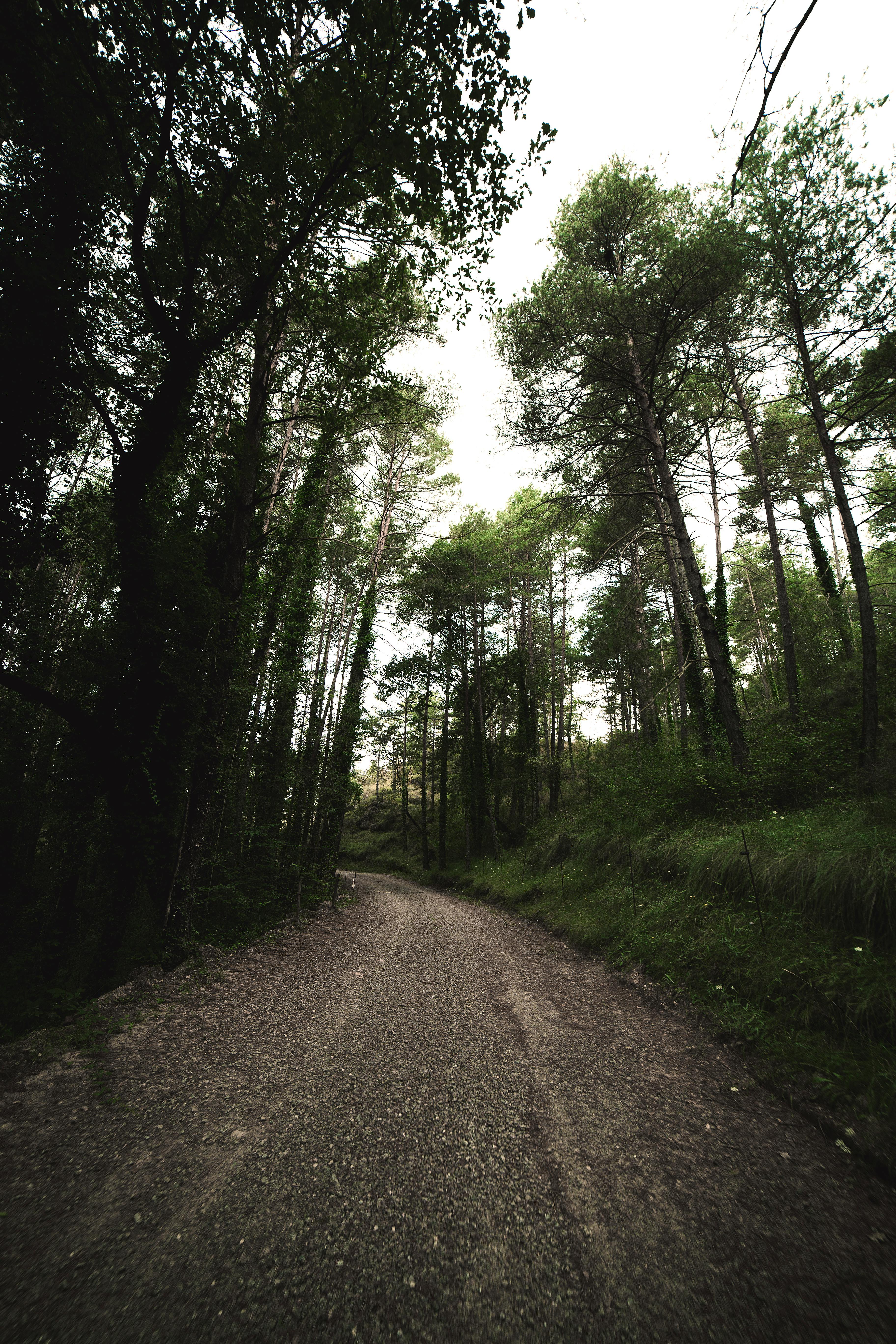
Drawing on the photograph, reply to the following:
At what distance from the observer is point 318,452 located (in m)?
10.1

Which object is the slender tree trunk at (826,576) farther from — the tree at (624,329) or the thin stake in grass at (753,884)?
the thin stake in grass at (753,884)

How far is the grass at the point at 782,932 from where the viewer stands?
9.77 feet

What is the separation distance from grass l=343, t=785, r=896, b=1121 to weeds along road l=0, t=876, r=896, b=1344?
41 centimetres

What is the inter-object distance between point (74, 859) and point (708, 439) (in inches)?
659

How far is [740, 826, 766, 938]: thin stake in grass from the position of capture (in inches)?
164

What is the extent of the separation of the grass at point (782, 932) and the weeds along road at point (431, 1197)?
1.36ft

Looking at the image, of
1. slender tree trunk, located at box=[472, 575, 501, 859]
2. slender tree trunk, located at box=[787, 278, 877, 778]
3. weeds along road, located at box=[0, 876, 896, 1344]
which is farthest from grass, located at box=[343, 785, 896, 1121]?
slender tree trunk, located at box=[472, 575, 501, 859]

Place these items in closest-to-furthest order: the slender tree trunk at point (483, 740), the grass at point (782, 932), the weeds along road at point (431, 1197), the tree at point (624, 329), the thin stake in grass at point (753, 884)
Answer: the weeds along road at point (431, 1197) → the grass at point (782, 932) → the thin stake in grass at point (753, 884) → the tree at point (624, 329) → the slender tree trunk at point (483, 740)

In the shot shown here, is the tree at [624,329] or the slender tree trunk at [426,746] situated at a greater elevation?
the tree at [624,329]

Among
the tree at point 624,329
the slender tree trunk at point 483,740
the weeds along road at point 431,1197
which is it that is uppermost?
the tree at point 624,329

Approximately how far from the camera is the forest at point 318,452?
427 centimetres

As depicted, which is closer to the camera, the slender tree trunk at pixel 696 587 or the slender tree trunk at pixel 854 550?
the slender tree trunk at pixel 854 550

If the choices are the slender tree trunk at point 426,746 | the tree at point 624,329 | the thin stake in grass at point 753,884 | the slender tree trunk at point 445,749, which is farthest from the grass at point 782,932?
the slender tree trunk at point 426,746

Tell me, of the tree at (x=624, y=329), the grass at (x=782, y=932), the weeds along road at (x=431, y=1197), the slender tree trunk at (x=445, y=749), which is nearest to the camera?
the weeds along road at (x=431, y=1197)
